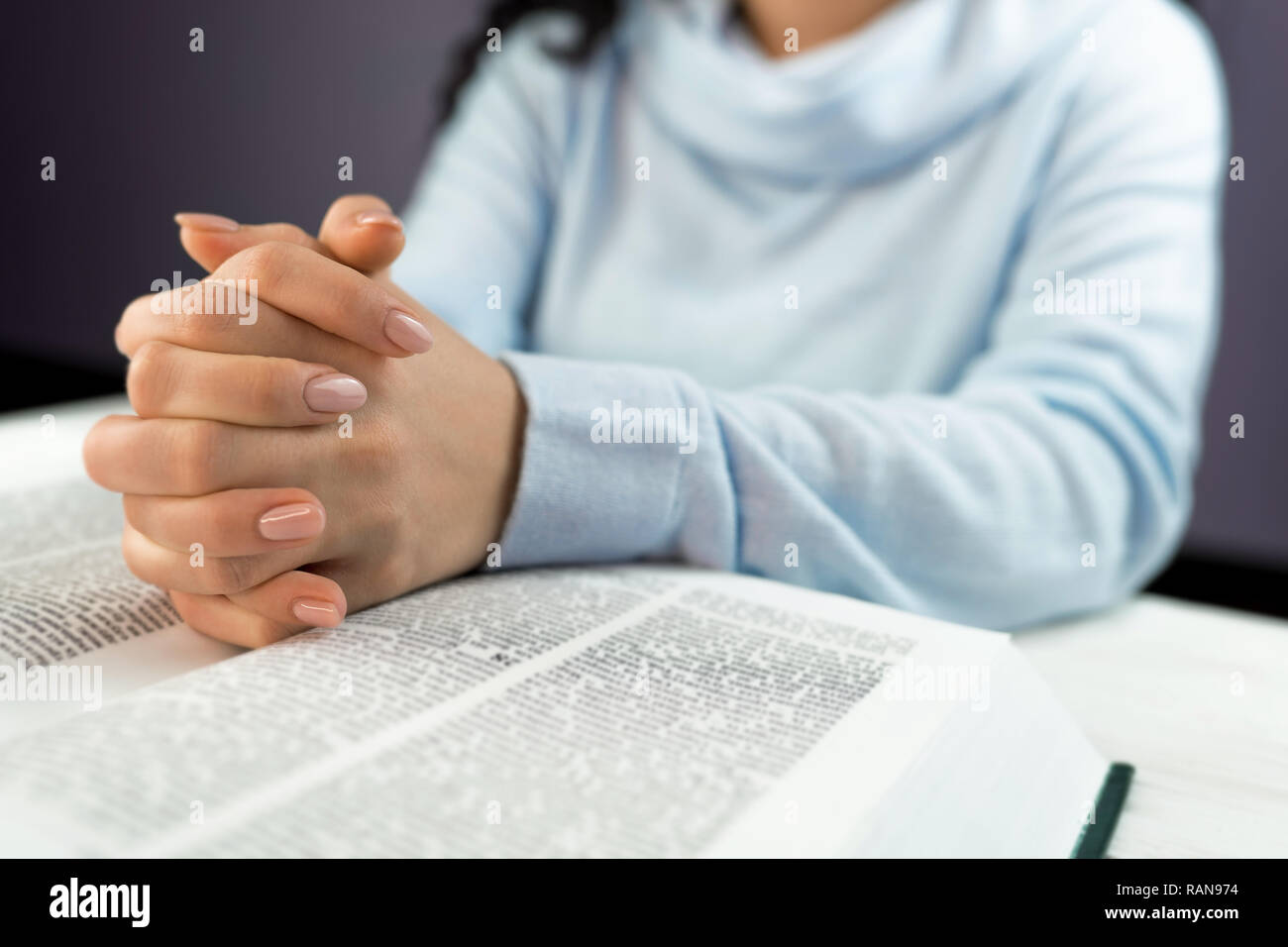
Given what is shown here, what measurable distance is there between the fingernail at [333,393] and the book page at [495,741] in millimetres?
95

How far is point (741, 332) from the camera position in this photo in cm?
89

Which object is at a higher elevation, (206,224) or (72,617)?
(206,224)

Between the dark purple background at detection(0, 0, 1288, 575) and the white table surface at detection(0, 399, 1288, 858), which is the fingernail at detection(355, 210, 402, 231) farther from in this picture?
the dark purple background at detection(0, 0, 1288, 575)

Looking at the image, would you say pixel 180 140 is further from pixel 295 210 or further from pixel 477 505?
pixel 477 505

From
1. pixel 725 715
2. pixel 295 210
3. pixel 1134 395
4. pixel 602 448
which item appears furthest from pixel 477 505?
pixel 295 210

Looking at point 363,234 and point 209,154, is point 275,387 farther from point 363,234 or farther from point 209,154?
point 209,154

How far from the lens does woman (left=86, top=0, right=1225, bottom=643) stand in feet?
Answer: 1.38

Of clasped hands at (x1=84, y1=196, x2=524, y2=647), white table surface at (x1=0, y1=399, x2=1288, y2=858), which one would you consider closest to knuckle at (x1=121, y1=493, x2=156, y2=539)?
clasped hands at (x1=84, y1=196, x2=524, y2=647)

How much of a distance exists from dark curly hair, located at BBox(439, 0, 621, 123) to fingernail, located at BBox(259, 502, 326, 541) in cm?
72

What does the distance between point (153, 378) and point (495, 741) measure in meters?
0.21

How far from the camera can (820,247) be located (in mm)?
888

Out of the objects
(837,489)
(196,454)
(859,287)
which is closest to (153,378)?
(196,454)
